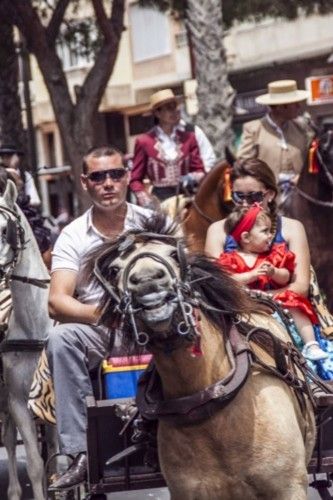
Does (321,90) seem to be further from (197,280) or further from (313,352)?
(197,280)

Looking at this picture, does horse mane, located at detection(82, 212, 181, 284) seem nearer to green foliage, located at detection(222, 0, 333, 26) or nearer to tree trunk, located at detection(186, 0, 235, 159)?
tree trunk, located at detection(186, 0, 235, 159)

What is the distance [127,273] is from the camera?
579 cm

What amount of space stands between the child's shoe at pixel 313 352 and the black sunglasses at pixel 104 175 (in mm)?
1357

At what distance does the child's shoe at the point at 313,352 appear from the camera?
300 inches

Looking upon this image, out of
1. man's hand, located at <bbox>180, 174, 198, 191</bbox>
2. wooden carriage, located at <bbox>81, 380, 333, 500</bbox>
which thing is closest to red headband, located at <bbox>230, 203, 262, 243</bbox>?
wooden carriage, located at <bbox>81, 380, 333, 500</bbox>

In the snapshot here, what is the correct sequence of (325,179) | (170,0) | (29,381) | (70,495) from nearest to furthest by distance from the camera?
(70,495), (29,381), (325,179), (170,0)

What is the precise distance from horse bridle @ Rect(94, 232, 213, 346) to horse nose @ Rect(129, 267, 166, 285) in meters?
0.03

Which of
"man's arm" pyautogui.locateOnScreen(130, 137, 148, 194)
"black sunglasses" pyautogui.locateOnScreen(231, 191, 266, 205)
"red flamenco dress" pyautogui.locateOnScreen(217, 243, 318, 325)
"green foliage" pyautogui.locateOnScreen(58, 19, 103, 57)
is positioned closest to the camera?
"red flamenco dress" pyautogui.locateOnScreen(217, 243, 318, 325)

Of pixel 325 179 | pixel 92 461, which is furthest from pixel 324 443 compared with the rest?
pixel 325 179

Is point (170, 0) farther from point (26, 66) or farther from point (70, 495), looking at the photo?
point (70, 495)

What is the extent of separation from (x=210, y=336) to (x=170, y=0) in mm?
19528

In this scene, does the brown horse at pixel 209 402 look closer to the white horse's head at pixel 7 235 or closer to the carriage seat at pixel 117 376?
the carriage seat at pixel 117 376

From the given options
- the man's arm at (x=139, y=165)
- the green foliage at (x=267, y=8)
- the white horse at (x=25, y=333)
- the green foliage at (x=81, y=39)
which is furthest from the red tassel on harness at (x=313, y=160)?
the green foliage at (x=267, y=8)

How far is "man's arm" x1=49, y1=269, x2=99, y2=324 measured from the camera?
761 cm
